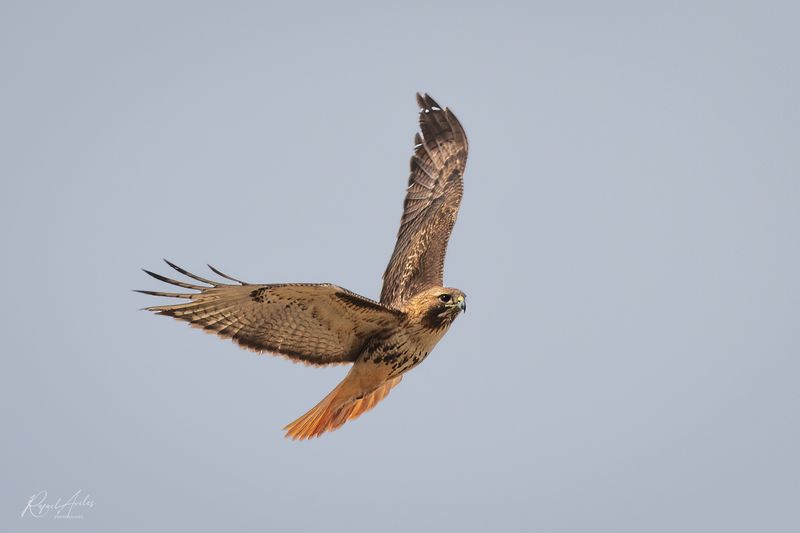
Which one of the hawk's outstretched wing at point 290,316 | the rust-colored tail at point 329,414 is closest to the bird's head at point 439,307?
the hawk's outstretched wing at point 290,316

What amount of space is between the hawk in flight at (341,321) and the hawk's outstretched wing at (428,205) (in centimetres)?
2

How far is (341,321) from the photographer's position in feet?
34.7

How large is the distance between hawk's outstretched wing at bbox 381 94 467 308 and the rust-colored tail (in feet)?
3.12

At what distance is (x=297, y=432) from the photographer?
11188 millimetres

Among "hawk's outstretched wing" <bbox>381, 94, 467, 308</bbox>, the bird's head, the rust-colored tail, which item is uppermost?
"hawk's outstretched wing" <bbox>381, 94, 467, 308</bbox>

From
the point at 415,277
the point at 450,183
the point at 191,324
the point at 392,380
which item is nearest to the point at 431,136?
the point at 450,183

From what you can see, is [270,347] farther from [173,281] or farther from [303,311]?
[173,281]

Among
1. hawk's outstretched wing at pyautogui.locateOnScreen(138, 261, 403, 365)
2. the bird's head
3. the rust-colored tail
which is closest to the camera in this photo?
hawk's outstretched wing at pyautogui.locateOnScreen(138, 261, 403, 365)

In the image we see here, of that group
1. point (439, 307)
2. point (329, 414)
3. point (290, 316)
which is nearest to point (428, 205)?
point (439, 307)

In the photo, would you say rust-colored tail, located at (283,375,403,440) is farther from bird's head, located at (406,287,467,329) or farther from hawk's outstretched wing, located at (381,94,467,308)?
hawk's outstretched wing, located at (381,94,467,308)

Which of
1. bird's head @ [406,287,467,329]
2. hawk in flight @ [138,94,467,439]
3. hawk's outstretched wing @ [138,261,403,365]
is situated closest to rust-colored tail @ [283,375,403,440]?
hawk in flight @ [138,94,467,439]

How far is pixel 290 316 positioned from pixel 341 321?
452 millimetres

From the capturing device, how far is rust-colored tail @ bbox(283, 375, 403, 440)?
11148 mm

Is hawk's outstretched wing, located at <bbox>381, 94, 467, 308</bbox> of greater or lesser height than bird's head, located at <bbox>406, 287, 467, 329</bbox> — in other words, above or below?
above
